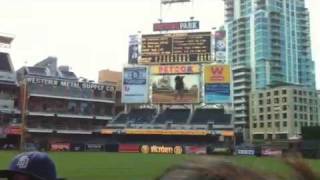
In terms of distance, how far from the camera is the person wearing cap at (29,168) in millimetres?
2418

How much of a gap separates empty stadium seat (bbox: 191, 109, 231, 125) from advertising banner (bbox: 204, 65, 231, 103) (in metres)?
2.82

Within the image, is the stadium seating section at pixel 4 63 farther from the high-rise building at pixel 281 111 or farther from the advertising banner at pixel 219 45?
the high-rise building at pixel 281 111

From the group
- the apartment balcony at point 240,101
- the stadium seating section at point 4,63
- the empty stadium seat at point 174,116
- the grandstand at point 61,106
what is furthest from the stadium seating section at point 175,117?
the apartment balcony at point 240,101

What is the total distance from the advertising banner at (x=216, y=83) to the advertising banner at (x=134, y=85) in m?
7.70

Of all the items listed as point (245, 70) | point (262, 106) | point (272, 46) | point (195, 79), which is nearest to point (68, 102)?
point (195, 79)

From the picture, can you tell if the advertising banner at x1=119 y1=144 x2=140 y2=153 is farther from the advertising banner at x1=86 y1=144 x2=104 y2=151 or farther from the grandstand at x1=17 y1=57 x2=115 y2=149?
the grandstand at x1=17 y1=57 x2=115 y2=149

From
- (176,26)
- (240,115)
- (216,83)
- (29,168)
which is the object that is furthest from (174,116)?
(29,168)

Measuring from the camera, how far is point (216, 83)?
6938 centimetres

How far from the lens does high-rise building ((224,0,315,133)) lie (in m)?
138

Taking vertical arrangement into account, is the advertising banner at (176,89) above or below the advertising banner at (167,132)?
above

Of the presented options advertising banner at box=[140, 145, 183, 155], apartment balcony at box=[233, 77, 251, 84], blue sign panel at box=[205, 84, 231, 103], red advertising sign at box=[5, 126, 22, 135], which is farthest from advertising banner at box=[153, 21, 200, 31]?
apartment balcony at box=[233, 77, 251, 84]

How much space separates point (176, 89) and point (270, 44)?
7685 cm

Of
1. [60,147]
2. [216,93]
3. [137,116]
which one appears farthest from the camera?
[137,116]

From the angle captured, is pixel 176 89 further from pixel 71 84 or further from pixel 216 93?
pixel 71 84
